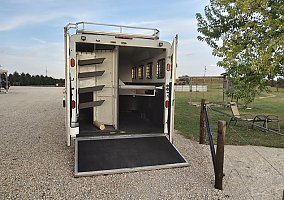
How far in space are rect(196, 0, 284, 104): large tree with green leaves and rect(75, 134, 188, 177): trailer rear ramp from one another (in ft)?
10.8

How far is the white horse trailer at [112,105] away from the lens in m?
4.53

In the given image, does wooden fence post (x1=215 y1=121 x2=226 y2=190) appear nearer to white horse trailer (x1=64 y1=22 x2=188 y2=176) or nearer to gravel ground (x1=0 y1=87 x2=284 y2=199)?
gravel ground (x1=0 y1=87 x2=284 y2=199)

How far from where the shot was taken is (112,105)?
6.09m

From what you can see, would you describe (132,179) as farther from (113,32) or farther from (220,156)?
(113,32)

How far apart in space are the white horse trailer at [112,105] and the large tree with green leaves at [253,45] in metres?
2.41

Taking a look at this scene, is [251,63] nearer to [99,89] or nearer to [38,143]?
[99,89]

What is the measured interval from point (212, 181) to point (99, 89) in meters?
3.27

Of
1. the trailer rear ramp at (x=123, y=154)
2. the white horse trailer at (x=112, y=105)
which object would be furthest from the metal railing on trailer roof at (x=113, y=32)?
the trailer rear ramp at (x=123, y=154)

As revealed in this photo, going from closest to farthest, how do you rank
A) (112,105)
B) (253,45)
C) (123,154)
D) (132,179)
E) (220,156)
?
(220,156)
(132,179)
(123,154)
(112,105)
(253,45)

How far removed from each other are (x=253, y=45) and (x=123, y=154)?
478cm

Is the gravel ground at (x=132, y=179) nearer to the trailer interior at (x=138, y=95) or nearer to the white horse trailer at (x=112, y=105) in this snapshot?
the white horse trailer at (x=112, y=105)

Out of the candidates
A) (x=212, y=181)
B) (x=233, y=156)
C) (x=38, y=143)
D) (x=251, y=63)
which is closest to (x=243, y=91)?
(x=251, y=63)

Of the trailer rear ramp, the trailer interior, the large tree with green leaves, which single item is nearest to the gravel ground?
the trailer rear ramp

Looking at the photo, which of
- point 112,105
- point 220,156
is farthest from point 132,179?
point 112,105
